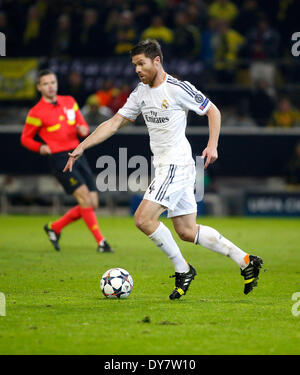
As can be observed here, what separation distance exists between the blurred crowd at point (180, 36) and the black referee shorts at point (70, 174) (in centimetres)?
725

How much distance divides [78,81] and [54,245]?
8.44 m

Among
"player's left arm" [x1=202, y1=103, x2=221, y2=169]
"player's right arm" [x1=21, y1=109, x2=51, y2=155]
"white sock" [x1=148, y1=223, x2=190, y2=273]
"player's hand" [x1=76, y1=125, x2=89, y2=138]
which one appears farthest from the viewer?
"player's right arm" [x1=21, y1=109, x2=51, y2=155]

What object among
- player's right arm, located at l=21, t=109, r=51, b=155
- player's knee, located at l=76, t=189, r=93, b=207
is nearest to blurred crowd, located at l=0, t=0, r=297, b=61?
player's right arm, located at l=21, t=109, r=51, b=155

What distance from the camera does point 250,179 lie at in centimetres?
2105

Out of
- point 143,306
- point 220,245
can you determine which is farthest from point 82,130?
point 143,306

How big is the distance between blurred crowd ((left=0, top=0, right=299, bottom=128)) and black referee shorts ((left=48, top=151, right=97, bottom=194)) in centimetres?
725

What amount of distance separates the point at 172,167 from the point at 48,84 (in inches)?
194

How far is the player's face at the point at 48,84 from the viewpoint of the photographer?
472 inches

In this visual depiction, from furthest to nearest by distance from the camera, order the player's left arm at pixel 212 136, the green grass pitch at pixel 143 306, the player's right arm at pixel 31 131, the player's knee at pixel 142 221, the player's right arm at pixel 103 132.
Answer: the player's right arm at pixel 31 131 < the player's right arm at pixel 103 132 < the player's knee at pixel 142 221 < the player's left arm at pixel 212 136 < the green grass pitch at pixel 143 306

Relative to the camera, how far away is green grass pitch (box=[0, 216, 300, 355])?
18.2ft

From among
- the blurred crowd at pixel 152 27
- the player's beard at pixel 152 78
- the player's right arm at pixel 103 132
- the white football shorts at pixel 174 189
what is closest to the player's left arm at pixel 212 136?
the white football shorts at pixel 174 189

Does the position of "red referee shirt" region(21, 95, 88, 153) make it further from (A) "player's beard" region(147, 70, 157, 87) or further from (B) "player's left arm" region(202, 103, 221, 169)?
(B) "player's left arm" region(202, 103, 221, 169)

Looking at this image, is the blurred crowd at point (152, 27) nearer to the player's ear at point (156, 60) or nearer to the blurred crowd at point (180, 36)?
the blurred crowd at point (180, 36)
